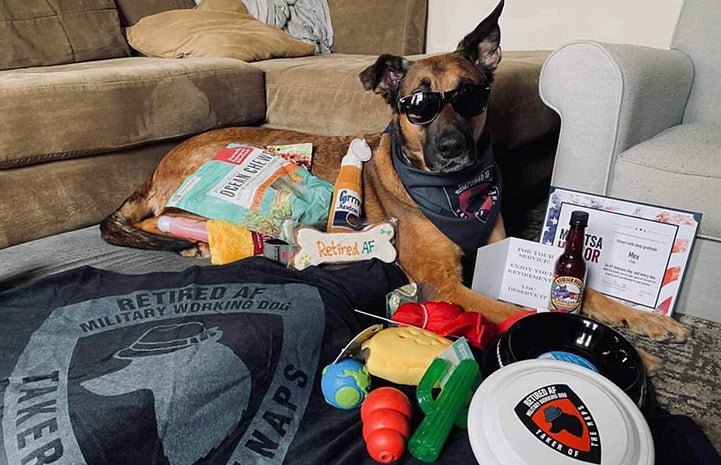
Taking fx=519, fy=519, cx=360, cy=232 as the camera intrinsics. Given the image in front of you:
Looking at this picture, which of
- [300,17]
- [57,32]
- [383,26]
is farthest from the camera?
[300,17]

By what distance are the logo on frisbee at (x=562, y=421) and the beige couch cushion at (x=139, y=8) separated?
2969 millimetres

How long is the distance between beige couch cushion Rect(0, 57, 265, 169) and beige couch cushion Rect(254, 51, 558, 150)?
0.15m

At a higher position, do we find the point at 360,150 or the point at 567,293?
the point at 360,150

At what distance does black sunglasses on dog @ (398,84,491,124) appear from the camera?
4.82 ft

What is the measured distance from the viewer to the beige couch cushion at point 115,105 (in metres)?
1.71

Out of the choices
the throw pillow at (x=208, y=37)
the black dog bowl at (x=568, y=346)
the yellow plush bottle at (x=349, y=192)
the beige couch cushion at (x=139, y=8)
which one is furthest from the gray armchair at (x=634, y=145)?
the beige couch cushion at (x=139, y=8)

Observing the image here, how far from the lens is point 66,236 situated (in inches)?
74.3

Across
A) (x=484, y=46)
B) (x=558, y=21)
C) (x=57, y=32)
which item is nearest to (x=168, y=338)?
(x=484, y=46)

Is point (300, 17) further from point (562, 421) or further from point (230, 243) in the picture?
point (562, 421)

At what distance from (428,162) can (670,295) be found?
78 cm

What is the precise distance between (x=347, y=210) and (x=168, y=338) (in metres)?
0.70

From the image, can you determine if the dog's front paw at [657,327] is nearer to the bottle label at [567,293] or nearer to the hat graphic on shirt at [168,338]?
the bottle label at [567,293]

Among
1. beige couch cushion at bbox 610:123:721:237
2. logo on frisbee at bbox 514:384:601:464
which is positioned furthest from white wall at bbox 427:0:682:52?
logo on frisbee at bbox 514:384:601:464

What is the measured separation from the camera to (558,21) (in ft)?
9.66
